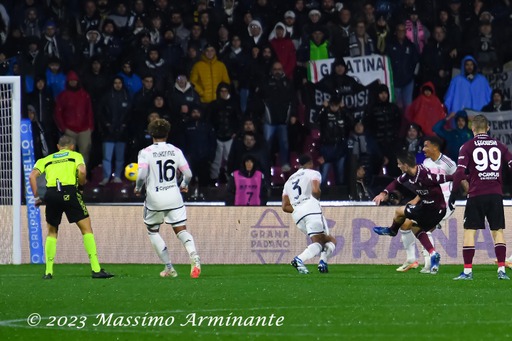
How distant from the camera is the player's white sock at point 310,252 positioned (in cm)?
1750

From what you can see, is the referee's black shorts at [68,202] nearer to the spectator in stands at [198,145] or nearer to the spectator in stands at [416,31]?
the spectator in stands at [198,145]

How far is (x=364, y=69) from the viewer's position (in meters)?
23.9

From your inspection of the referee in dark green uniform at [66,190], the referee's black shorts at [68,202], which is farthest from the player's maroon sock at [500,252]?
the referee's black shorts at [68,202]

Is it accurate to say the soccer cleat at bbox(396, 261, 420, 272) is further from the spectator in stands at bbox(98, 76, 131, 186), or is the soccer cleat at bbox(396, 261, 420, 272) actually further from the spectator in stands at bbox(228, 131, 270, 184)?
the spectator in stands at bbox(98, 76, 131, 186)

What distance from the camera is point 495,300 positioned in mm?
12297

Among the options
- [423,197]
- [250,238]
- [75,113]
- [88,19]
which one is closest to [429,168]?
[423,197]

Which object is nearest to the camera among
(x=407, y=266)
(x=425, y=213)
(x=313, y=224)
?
(x=425, y=213)

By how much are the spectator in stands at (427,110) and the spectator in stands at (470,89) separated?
1.09 ft

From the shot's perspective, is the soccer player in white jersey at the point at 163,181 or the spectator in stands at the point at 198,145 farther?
the spectator in stands at the point at 198,145

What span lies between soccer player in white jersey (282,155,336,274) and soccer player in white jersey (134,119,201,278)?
218 centimetres

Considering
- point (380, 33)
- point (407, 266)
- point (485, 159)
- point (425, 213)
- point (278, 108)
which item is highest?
point (380, 33)

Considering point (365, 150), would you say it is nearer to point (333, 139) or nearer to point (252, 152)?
point (333, 139)

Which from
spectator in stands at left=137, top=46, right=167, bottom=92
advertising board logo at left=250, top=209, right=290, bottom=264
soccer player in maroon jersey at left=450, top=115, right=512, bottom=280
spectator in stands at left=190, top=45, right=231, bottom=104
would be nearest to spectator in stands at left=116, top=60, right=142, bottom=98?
spectator in stands at left=137, top=46, right=167, bottom=92

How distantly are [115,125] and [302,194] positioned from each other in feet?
20.6
